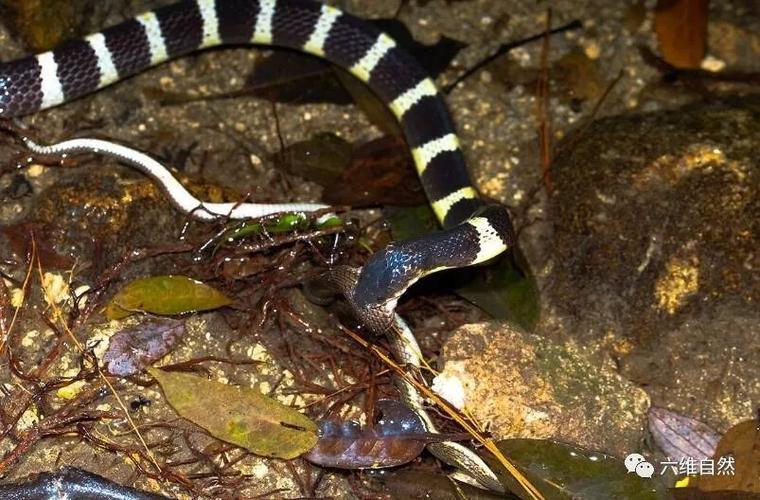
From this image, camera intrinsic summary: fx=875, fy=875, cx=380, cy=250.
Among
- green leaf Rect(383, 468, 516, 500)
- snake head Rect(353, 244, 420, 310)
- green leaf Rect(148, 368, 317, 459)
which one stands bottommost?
green leaf Rect(383, 468, 516, 500)

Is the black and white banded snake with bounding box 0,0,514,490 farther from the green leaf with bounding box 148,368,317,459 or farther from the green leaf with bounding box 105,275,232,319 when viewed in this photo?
the green leaf with bounding box 148,368,317,459

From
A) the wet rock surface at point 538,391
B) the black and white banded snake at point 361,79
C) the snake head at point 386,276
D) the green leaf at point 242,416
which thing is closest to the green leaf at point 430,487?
the black and white banded snake at point 361,79

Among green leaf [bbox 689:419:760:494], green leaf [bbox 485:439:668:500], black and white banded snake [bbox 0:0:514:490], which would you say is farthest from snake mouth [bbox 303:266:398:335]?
green leaf [bbox 689:419:760:494]

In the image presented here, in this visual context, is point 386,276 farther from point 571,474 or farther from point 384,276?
point 571,474

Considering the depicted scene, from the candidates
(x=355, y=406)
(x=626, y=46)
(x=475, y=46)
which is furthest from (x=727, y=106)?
(x=355, y=406)

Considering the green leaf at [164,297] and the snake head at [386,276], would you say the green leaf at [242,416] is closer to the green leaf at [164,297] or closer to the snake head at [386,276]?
the green leaf at [164,297]
